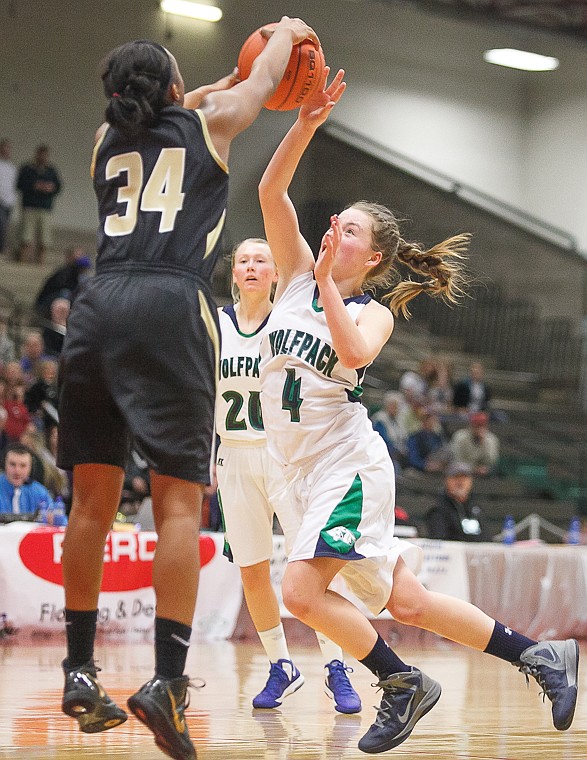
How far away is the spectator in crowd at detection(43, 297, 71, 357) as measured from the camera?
1291cm

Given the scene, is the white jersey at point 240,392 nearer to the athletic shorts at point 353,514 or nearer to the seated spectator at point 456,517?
the athletic shorts at point 353,514

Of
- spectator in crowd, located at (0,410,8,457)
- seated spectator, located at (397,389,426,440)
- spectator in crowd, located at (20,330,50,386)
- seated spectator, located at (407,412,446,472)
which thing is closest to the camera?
spectator in crowd, located at (0,410,8,457)

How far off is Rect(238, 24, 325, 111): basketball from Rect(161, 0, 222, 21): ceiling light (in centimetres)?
1476

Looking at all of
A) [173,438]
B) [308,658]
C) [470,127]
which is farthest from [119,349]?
[470,127]

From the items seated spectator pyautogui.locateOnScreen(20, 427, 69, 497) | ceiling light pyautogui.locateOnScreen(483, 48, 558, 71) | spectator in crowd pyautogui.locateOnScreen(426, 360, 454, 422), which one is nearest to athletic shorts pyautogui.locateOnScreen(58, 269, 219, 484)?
seated spectator pyautogui.locateOnScreen(20, 427, 69, 497)

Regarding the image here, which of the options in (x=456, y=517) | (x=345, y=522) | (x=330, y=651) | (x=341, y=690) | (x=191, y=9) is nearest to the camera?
(x=345, y=522)

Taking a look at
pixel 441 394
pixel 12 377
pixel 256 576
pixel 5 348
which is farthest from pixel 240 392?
pixel 441 394

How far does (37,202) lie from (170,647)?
552 inches

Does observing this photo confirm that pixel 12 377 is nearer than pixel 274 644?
No

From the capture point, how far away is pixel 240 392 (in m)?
5.35

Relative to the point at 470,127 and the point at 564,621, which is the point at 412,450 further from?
the point at 470,127

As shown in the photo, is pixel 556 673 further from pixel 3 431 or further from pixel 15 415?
pixel 15 415

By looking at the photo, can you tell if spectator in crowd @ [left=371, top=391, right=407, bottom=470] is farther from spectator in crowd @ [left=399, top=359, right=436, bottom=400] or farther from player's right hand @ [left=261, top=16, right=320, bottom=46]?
player's right hand @ [left=261, top=16, right=320, bottom=46]

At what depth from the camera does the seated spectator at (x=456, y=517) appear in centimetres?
1024
